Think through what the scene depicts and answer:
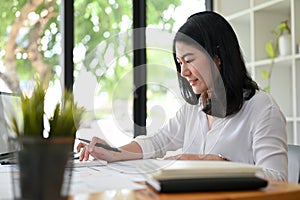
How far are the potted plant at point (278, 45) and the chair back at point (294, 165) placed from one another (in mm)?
1364

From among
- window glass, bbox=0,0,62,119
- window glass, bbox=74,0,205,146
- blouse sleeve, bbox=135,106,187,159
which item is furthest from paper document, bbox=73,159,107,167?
window glass, bbox=0,0,62,119

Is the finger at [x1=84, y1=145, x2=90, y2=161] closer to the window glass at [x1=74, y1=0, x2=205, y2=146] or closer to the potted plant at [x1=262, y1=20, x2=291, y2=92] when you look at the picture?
the window glass at [x1=74, y1=0, x2=205, y2=146]

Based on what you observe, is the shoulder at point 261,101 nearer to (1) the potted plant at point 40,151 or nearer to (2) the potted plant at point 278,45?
(1) the potted plant at point 40,151

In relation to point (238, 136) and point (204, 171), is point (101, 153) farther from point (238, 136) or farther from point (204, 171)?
point (204, 171)

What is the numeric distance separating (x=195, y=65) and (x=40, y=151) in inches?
41.0

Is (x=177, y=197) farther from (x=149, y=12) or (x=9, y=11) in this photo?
(x=149, y=12)

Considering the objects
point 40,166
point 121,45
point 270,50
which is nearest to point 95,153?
point 40,166

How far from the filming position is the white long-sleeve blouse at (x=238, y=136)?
1.31m

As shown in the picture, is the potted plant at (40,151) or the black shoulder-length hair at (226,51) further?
the black shoulder-length hair at (226,51)

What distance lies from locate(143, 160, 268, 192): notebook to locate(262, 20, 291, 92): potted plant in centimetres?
198

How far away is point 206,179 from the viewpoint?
825mm

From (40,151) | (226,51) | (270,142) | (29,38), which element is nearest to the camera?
(40,151)

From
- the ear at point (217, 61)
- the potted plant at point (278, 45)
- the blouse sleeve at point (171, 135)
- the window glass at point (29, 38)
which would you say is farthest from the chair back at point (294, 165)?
the window glass at point (29, 38)

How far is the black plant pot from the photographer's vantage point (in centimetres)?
64
